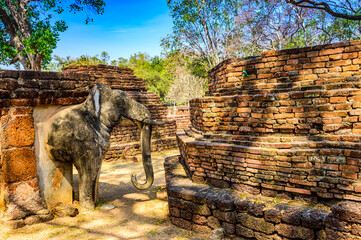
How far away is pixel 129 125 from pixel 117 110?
215 inches

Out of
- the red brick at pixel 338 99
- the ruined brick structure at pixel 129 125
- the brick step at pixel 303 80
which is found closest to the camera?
the red brick at pixel 338 99

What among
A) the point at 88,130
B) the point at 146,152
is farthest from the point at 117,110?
the point at 146,152

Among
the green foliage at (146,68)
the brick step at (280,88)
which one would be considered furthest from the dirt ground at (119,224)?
the green foliage at (146,68)

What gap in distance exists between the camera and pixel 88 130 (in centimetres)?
362

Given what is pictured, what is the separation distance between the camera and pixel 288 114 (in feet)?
10.6

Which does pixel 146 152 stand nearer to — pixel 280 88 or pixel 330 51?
pixel 280 88

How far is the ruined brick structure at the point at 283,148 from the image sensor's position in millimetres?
2707

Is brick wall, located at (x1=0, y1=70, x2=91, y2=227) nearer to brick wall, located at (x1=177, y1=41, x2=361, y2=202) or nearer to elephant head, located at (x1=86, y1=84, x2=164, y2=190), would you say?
elephant head, located at (x1=86, y1=84, x2=164, y2=190)

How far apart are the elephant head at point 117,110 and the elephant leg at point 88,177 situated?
0.57 m

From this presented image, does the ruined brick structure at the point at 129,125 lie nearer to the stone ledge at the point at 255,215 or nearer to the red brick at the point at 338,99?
the stone ledge at the point at 255,215

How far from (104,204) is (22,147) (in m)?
1.55

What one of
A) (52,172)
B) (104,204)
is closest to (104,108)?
(52,172)

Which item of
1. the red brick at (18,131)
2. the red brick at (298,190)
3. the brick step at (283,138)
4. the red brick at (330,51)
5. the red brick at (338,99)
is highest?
the red brick at (330,51)

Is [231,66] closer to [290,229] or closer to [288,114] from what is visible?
[288,114]
